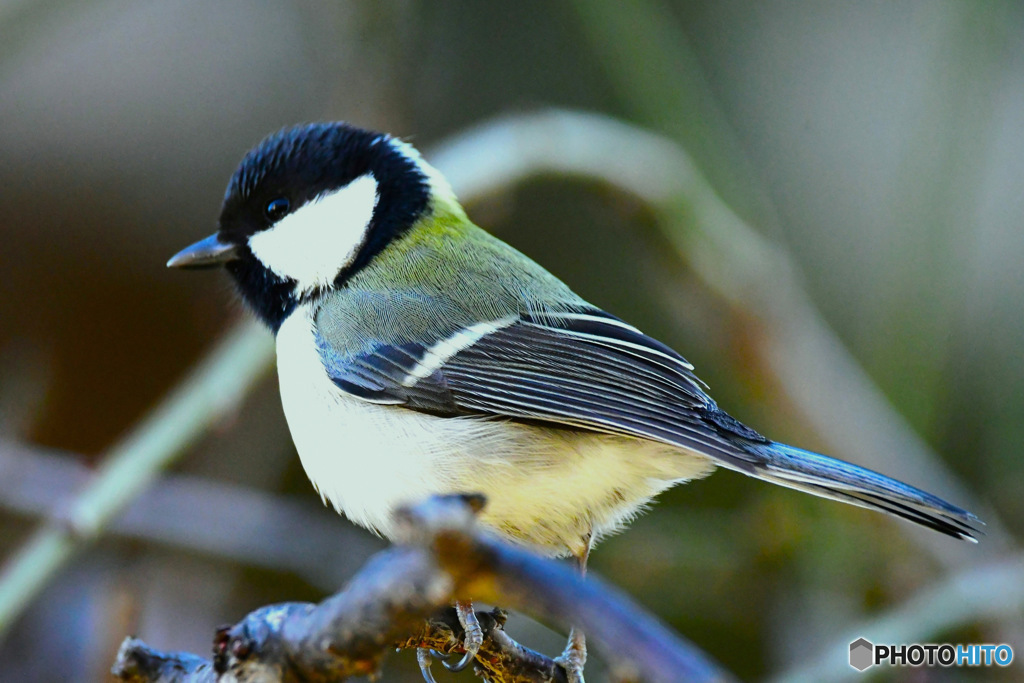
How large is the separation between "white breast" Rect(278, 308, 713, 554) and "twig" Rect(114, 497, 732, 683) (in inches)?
21.6

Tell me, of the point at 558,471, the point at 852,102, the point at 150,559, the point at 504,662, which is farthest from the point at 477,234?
the point at 852,102

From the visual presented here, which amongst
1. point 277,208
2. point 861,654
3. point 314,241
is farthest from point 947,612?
point 277,208

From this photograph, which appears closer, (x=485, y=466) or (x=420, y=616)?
(x=420, y=616)

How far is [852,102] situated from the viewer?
151 inches

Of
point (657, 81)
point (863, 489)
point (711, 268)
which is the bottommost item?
point (863, 489)

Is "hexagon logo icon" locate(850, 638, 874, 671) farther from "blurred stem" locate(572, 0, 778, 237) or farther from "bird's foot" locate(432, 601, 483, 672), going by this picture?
"blurred stem" locate(572, 0, 778, 237)

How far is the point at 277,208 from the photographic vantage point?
1.89m

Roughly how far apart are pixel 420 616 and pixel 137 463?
1275 mm

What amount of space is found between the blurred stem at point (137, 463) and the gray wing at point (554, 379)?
39cm

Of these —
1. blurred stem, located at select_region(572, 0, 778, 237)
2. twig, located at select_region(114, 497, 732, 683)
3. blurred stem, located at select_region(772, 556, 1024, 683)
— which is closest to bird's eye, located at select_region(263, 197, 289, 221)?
twig, located at select_region(114, 497, 732, 683)

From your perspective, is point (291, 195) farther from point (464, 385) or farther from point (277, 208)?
point (464, 385)

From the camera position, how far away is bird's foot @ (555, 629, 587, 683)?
4.59 ft

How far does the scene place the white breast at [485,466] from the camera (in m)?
1.51

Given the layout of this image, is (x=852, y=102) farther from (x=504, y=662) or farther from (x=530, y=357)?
(x=504, y=662)
